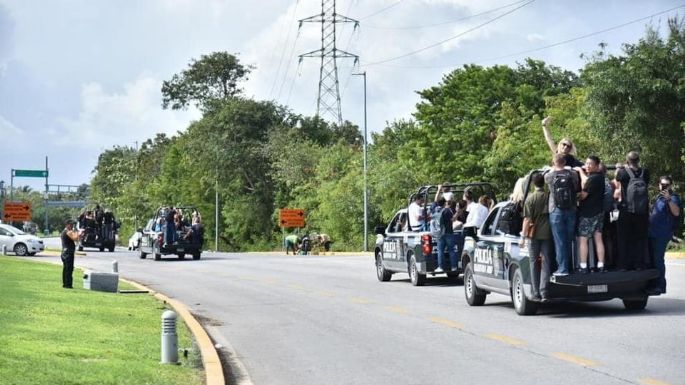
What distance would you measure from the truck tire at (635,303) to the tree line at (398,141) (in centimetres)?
2679

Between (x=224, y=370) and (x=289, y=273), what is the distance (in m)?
21.0

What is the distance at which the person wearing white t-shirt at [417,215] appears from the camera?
1000 inches

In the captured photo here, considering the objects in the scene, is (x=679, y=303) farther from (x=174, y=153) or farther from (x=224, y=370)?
(x=174, y=153)

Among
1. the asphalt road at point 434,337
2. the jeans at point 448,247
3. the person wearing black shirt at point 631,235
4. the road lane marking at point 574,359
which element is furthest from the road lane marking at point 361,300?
the road lane marking at point 574,359

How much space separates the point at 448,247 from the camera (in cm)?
2394

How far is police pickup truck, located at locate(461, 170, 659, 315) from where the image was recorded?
16.4m

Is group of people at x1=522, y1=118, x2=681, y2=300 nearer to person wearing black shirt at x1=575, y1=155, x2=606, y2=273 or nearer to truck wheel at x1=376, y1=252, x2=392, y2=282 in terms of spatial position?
person wearing black shirt at x1=575, y1=155, x2=606, y2=273

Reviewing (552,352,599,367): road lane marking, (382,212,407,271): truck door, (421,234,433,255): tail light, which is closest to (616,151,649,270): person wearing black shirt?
Answer: (552,352,599,367): road lane marking

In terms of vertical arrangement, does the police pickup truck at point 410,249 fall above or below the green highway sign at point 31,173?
below

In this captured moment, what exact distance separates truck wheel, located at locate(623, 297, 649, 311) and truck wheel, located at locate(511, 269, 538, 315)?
1459 millimetres

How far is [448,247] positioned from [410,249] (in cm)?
146

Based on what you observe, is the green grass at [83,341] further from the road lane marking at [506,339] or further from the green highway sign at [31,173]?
the green highway sign at [31,173]

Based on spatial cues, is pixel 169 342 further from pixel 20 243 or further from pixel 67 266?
pixel 20 243

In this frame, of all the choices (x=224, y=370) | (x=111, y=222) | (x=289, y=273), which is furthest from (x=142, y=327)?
(x=111, y=222)
